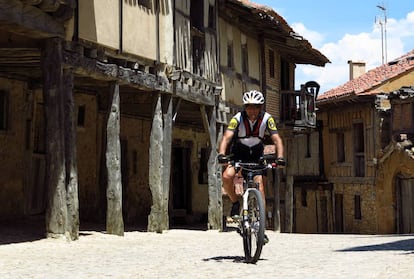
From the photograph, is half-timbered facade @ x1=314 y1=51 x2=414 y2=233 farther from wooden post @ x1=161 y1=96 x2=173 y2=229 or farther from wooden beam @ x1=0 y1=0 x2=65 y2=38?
wooden beam @ x1=0 y1=0 x2=65 y2=38

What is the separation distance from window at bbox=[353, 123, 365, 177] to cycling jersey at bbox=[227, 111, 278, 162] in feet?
81.7

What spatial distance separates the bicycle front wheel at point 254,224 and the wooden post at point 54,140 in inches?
156

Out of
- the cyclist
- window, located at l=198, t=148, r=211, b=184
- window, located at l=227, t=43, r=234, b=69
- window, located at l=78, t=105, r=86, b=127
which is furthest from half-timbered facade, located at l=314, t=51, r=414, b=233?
the cyclist

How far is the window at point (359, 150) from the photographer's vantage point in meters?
32.3

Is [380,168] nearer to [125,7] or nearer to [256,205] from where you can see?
[125,7]

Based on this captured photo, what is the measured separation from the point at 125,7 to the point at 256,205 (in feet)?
24.0

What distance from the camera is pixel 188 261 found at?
8.19 m

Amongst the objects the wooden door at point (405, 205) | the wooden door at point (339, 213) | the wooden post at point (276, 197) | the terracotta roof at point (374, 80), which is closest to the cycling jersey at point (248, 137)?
the wooden post at point (276, 197)

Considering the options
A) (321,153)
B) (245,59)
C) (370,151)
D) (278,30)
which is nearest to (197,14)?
(245,59)

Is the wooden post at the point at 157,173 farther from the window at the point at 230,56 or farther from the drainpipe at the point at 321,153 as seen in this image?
the drainpipe at the point at 321,153

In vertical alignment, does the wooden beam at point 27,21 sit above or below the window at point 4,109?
above

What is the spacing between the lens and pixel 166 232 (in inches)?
587

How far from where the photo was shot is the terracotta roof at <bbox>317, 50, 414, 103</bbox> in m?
31.0

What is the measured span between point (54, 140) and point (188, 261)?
3.64 metres
